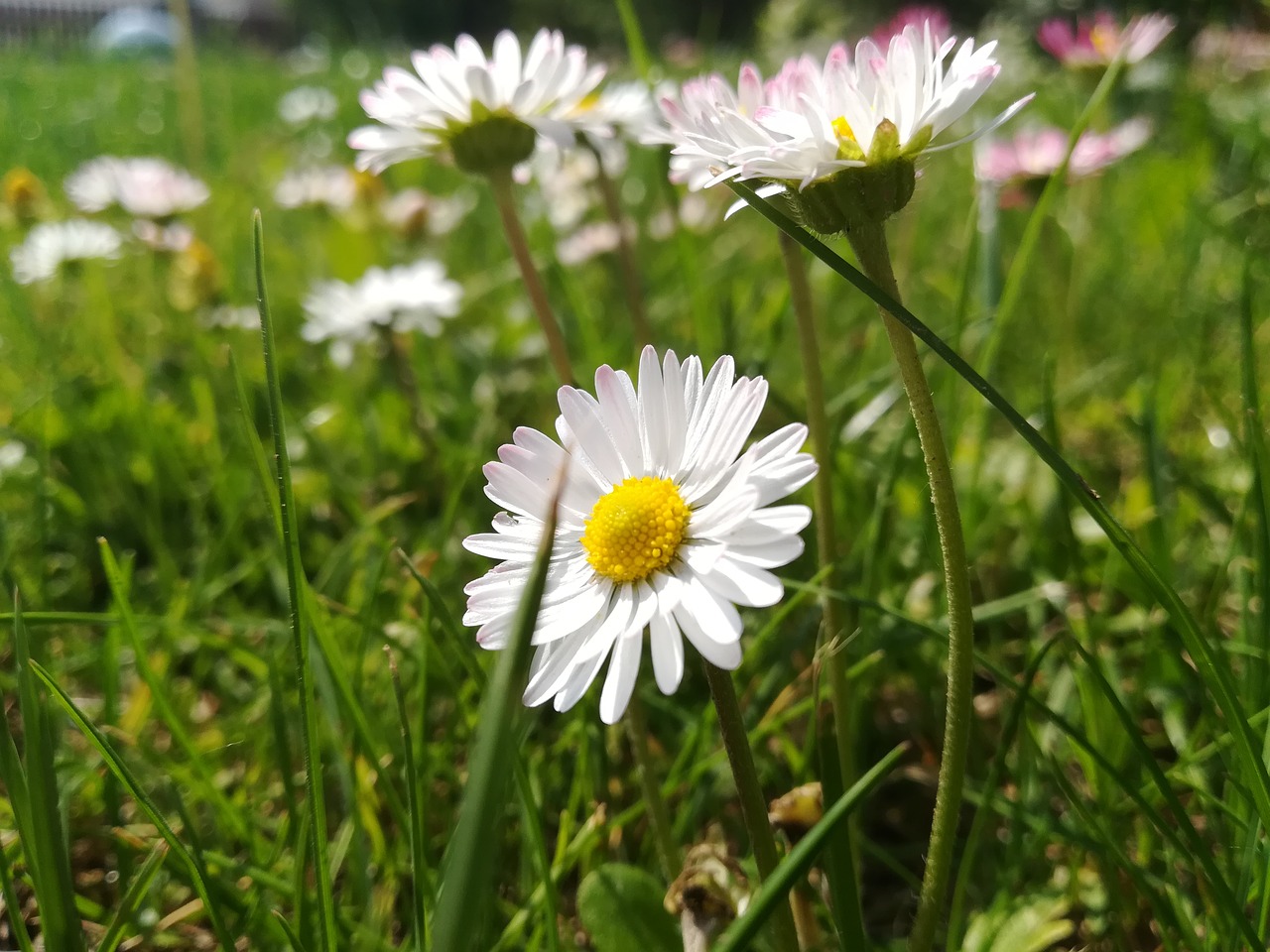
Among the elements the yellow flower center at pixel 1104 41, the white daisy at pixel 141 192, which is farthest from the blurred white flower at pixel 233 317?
the yellow flower center at pixel 1104 41

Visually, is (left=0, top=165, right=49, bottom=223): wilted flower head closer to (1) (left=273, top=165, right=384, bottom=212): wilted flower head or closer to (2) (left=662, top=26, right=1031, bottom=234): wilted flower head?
(1) (left=273, top=165, right=384, bottom=212): wilted flower head

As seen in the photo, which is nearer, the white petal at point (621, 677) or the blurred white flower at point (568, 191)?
the white petal at point (621, 677)

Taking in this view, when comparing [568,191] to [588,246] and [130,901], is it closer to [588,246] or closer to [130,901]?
[588,246]

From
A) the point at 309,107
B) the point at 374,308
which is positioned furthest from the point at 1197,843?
the point at 309,107

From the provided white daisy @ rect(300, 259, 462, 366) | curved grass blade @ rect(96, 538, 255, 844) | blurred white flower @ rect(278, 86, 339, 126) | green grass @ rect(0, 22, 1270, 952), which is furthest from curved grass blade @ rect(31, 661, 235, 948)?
blurred white flower @ rect(278, 86, 339, 126)

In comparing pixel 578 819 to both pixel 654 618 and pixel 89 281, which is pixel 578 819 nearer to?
pixel 654 618

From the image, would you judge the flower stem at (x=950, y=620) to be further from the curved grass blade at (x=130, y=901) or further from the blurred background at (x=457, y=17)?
the blurred background at (x=457, y=17)
